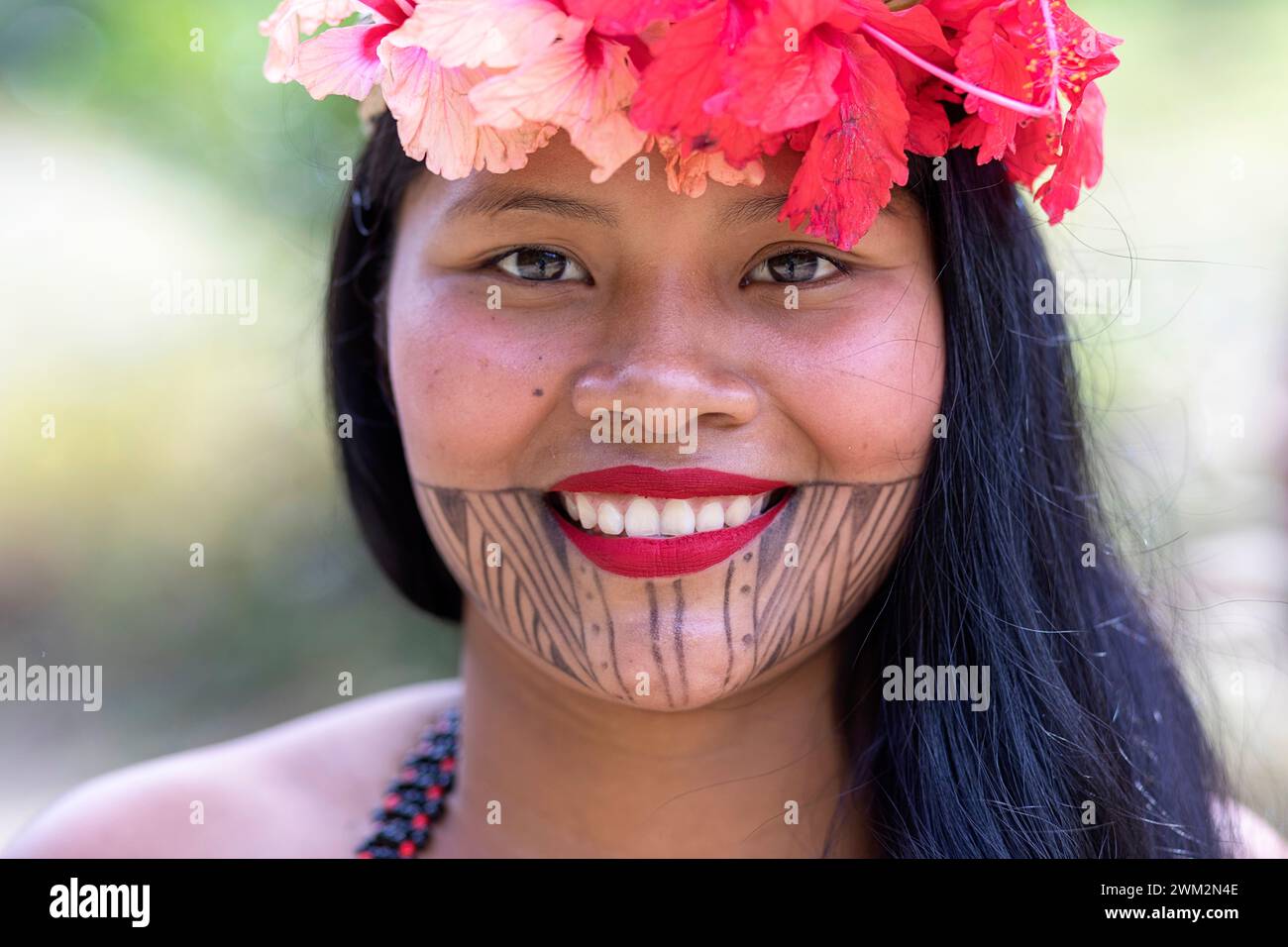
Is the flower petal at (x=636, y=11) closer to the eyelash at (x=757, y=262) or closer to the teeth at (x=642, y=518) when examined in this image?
the eyelash at (x=757, y=262)

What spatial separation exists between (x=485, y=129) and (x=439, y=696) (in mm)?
1421

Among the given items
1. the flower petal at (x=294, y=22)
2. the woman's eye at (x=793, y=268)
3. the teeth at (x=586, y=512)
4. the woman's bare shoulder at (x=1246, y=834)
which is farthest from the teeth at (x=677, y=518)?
the woman's bare shoulder at (x=1246, y=834)

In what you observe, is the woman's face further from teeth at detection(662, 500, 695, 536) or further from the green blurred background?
the green blurred background

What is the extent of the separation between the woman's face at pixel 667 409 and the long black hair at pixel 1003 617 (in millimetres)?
72

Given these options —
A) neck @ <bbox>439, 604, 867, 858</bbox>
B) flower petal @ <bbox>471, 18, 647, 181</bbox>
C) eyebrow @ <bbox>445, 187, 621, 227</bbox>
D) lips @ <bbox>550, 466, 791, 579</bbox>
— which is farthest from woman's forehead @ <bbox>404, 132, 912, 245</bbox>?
neck @ <bbox>439, 604, 867, 858</bbox>

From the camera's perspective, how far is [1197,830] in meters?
2.09

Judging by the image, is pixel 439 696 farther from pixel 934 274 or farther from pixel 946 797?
pixel 934 274

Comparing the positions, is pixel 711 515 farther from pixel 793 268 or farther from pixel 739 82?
pixel 739 82

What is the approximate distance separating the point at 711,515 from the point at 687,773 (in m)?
0.44

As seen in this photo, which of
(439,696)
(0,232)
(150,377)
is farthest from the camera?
(150,377)

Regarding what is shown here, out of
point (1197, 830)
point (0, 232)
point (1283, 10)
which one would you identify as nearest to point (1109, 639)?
point (1197, 830)

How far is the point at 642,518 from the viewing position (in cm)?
179

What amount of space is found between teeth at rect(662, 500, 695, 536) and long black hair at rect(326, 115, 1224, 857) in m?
0.36

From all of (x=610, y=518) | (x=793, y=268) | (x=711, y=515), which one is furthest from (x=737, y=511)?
(x=793, y=268)
